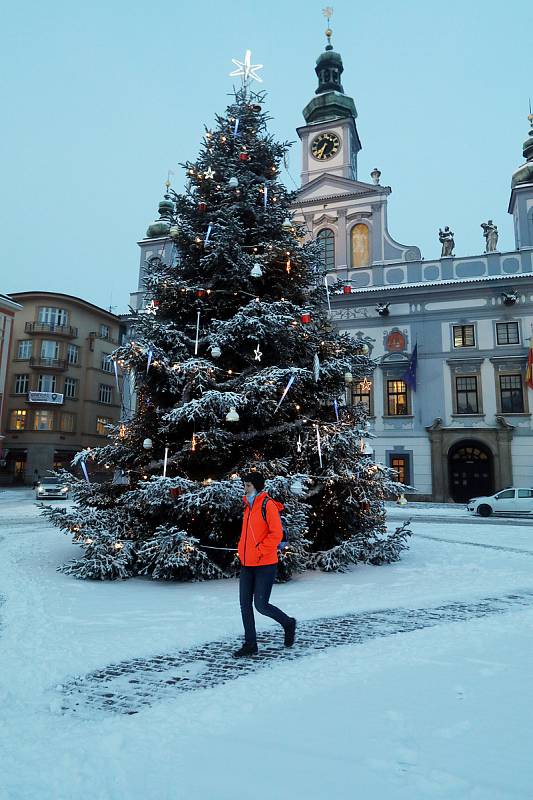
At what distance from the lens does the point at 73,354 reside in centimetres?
4853

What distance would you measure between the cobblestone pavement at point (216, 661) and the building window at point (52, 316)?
46788mm

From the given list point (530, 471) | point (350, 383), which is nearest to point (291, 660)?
point (350, 383)

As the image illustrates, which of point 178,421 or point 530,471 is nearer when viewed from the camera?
point 178,421

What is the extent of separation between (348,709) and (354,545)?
565cm

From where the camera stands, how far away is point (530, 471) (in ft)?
91.5

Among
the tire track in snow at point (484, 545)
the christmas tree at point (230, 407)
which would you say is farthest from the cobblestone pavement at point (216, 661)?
the tire track in snow at point (484, 545)

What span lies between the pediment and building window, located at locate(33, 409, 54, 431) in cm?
2802

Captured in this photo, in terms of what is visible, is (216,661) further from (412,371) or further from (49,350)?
(49,350)

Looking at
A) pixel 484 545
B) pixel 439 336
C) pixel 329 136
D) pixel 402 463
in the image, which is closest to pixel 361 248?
pixel 439 336

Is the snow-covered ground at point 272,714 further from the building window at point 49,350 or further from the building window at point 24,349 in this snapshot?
the building window at point 24,349

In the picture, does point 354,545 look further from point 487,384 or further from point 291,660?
point 487,384

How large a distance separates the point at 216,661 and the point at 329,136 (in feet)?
119

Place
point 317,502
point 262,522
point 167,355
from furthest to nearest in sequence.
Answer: point 317,502 → point 167,355 → point 262,522

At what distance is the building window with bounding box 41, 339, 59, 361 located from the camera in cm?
4691
